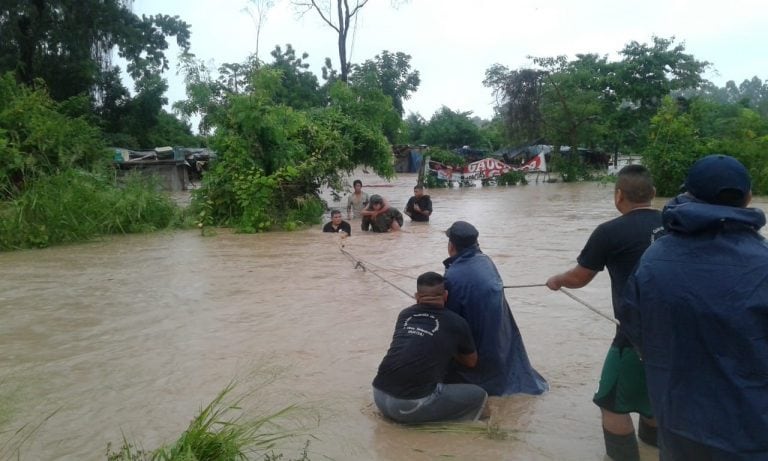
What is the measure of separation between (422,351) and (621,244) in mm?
1371

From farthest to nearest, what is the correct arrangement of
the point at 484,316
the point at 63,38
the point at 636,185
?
the point at 63,38 < the point at 484,316 < the point at 636,185

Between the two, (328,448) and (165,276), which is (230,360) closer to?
(328,448)

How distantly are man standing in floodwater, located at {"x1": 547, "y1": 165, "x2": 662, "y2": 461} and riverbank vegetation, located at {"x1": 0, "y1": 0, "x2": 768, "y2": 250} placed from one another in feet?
39.1

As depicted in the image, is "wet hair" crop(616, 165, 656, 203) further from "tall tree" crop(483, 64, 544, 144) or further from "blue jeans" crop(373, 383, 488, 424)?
"tall tree" crop(483, 64, 544, 144)

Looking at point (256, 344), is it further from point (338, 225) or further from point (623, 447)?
point (338, 225)

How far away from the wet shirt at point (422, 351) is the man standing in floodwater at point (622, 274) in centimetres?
82

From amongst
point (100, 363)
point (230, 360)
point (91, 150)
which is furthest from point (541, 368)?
point (91, 150)

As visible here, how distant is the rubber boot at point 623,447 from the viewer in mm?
3656

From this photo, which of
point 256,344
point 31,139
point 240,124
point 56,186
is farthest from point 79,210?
point 256,344

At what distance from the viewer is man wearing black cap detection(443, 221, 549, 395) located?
457 cm

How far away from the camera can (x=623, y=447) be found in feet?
12.0

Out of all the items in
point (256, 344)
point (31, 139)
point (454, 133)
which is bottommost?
point (256, 344)

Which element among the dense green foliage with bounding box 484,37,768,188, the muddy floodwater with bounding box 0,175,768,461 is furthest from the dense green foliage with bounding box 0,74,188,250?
the dense green foliage with bounding box 484,37,768,188

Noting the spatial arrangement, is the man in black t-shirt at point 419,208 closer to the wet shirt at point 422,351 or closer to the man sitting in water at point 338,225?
the man sitting in water at point 338,225
